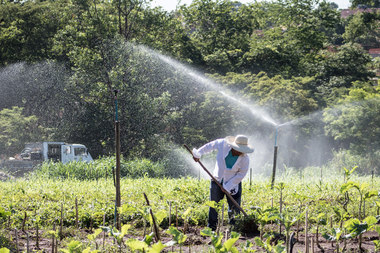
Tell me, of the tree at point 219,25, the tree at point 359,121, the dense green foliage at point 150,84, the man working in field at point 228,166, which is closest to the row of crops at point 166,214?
the man working in field at point 228,166

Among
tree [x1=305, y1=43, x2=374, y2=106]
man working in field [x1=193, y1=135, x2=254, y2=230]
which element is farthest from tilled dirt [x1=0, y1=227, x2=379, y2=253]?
tree [x1=305, y1=43, x2=374, y2=106]

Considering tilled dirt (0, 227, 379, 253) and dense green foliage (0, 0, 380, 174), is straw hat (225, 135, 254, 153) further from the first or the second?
dense green foliage (0, 0, 380, 174)

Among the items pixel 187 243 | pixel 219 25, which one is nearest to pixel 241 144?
pixel 187 243

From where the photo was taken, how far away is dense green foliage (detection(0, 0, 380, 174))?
698 inches

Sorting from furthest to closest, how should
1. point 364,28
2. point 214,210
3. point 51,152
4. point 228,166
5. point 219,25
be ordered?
point 364,28
point 219,25
point 51,152
point 228,166
point 214,210

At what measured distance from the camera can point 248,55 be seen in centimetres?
2148

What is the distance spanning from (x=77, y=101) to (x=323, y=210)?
49.5 ft

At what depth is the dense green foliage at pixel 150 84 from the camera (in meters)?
17.7

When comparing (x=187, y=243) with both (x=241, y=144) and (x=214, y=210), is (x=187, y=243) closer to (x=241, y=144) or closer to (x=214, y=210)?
(x=214, y=210)

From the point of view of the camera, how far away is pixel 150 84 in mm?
18625

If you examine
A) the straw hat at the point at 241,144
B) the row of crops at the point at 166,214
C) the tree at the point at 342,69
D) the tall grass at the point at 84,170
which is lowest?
the tall grass at the point at 84,170

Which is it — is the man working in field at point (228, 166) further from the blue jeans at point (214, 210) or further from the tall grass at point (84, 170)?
the tall grass at point (84, 170)

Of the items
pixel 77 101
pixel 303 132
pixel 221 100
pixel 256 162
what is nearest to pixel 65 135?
pixel 77 101

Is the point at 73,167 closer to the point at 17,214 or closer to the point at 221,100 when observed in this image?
the point at 17,214
